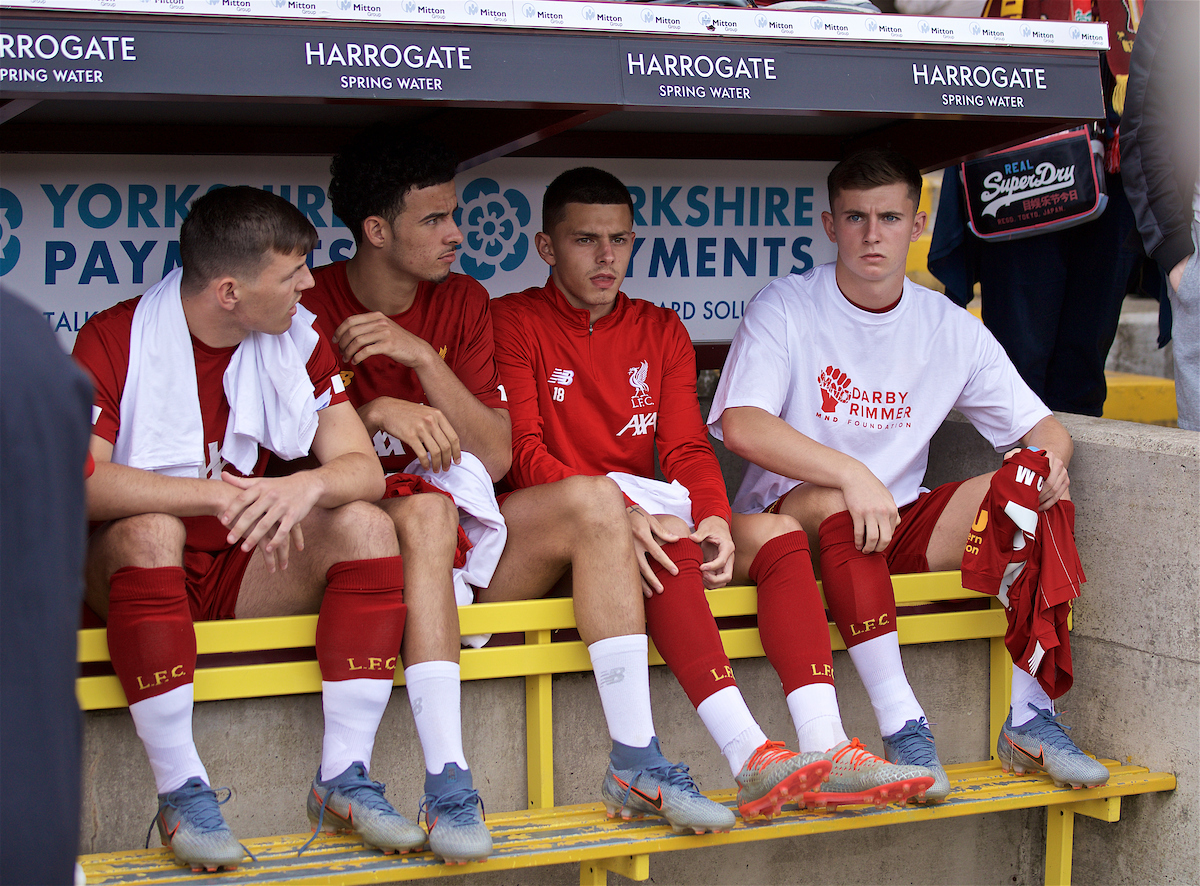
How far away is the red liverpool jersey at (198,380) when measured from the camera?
2.47m

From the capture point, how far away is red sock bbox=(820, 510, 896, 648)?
9.27ft

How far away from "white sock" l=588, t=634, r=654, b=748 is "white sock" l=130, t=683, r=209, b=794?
2.78 ft

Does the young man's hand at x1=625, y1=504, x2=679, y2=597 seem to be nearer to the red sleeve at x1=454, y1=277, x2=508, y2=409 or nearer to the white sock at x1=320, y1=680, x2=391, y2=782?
the red sleeve at x1=454, y1=277, x2=508, y2=409

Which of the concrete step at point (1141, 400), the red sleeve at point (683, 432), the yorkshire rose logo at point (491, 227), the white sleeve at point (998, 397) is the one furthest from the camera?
the concrete step at point (1141, 400)

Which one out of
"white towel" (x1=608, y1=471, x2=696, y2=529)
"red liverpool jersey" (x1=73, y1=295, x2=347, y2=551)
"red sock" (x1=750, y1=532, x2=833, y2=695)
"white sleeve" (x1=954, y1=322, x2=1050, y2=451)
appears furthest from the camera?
"white sleeve" (x1=954, y1=322, x2=1050, y2=451)

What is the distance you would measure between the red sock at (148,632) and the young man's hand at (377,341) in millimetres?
728

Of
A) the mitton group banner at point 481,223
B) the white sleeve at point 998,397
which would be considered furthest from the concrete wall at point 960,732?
the mitton group banner at point 481,223

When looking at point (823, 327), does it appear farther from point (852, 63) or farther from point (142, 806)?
point (142, 806)

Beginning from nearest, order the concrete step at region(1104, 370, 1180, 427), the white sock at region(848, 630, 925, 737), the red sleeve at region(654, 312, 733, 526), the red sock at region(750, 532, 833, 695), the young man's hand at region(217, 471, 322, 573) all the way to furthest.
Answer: the young man's hand at region(217, 471, 322, 573) < the red sock at region(750, 532, 833, 695) < the white sock at region(848, 630, 925, 737) < the red sleeve at region(654, 312, 733, 526) < the concrete step at region(1104, 370, 1180, 427)

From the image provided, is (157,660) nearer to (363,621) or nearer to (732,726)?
(363,621)

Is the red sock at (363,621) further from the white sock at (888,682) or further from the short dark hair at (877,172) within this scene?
the short dark hair at (877,172)

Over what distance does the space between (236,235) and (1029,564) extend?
204 centimetres

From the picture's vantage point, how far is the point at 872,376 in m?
3.27

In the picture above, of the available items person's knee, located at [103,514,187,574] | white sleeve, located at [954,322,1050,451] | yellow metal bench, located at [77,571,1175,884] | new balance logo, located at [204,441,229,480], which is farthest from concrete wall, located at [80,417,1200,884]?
new balance logo, located at [204,441,229,480]
